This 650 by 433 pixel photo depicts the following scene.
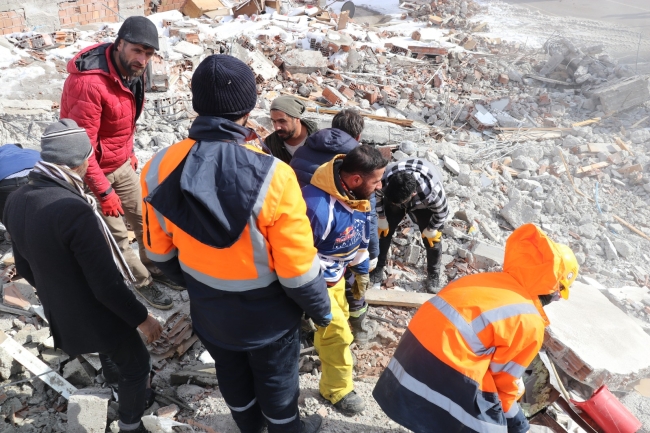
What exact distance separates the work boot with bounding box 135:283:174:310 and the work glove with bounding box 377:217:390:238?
81.7 inches

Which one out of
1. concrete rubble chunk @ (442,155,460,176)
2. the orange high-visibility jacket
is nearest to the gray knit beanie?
the orange high-visibility jacket

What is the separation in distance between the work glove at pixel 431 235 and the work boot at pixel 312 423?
2.14 metres

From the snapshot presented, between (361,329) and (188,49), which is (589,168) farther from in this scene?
(188,49)

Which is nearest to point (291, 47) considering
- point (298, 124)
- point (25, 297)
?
point (298, 124)

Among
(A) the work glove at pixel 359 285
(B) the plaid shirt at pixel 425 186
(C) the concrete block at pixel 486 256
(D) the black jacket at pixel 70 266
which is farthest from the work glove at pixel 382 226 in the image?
(D) the black jacket at pixel 70 266

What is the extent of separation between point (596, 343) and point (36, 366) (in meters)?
4.33

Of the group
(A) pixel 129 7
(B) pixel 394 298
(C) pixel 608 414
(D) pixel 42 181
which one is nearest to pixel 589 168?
(B) pixel 394 298

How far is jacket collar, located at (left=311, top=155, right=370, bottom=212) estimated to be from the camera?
9.35 ft

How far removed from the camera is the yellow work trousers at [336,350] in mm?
3164

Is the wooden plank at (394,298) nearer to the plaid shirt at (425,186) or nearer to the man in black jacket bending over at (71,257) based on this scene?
the plaid shirt at (425,186)

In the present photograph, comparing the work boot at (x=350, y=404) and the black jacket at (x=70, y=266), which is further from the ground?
the black jacket at (x=70, y=266)

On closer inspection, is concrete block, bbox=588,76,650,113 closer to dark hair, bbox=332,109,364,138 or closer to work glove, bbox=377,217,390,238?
work glove, bbox=377,217,390,238

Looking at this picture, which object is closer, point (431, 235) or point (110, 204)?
point (110, 204)

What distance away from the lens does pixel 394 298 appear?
15.3 feet
